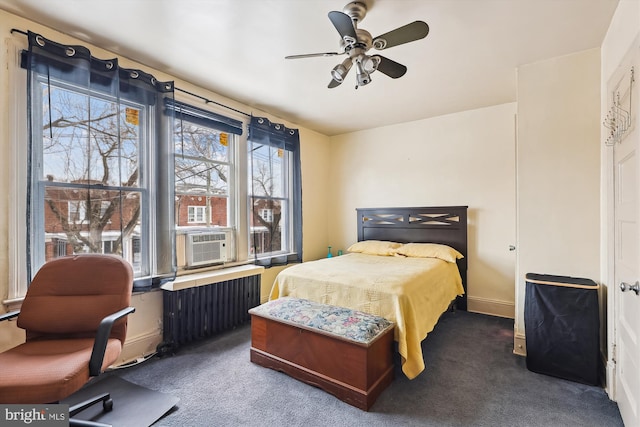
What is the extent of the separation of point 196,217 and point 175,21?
181cm

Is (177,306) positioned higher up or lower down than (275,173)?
lower down

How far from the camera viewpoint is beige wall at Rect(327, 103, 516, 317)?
3621 millimetres

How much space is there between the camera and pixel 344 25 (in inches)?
69.6

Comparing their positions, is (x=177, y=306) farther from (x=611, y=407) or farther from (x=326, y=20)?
(x=611, y=407)

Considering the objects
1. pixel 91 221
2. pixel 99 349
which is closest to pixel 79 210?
pixel 91 221

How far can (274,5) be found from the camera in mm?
1911

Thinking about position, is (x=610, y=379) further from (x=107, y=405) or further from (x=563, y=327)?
(x=107, y=405)

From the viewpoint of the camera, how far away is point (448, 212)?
394cm

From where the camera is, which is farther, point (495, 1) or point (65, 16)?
point (65, 16)

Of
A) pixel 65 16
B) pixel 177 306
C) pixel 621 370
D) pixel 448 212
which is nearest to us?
pixel 621 370

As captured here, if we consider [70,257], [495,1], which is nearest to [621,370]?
[495,1]

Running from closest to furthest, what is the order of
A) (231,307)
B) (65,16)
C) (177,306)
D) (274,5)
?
(274,5) → (65,16) → (177,306) → (231,307)

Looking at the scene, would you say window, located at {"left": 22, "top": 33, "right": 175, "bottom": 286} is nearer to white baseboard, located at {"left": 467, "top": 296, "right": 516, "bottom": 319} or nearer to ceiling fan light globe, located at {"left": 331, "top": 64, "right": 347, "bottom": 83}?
ceiling fan light globe, located at {"left": 331, "top": 64, "right": 347, "bottom": 83}

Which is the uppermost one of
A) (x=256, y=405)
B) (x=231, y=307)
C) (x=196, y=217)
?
(x=196, y=217)
